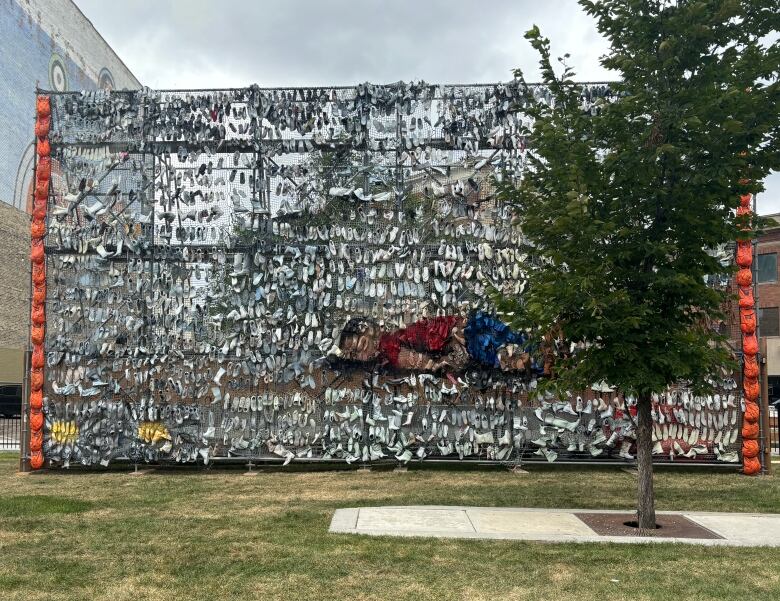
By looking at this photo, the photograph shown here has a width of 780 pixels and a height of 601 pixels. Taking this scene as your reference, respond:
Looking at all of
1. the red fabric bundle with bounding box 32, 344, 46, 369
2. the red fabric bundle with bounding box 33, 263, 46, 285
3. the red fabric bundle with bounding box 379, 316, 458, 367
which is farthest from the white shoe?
the red fabric bundle with bounding box 33, 263, 46, 285

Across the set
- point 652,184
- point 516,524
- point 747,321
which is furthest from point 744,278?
point 516,524

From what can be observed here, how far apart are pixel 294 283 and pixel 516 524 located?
5918 mm

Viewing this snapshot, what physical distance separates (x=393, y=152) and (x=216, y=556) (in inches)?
306

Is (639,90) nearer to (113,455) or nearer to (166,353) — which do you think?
(166,353)

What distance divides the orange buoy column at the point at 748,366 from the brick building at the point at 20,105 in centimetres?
2807

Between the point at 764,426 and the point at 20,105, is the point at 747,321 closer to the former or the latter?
the point at 764,426

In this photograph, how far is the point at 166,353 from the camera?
41.8 feet

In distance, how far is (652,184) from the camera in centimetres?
818

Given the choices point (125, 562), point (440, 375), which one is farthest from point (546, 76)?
point (125, 562)

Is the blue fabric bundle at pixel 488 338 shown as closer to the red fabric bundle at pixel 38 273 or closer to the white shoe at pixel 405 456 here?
the white shoe at pixel 405 456

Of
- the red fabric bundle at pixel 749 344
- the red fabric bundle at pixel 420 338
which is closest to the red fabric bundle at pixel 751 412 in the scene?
the red fabric bundle at pixel 749 344

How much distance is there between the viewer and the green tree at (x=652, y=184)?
780 cm

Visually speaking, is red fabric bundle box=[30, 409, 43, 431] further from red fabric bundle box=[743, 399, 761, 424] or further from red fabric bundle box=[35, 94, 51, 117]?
red fabric bundle box=[743, 399, 761, 424]

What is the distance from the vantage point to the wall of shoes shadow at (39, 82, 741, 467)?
12.5 meters
